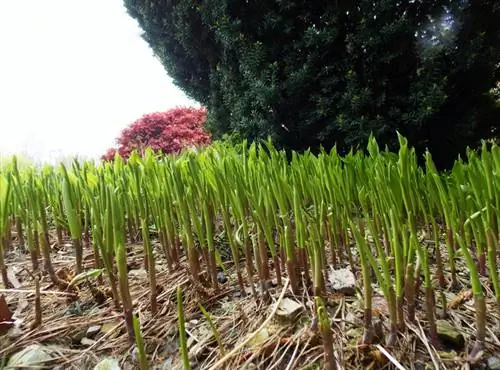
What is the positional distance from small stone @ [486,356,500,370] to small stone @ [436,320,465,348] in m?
0.07

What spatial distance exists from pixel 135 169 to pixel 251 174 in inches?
18.4

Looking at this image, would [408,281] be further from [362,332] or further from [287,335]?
[287,335]

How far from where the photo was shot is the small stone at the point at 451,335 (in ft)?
2.51

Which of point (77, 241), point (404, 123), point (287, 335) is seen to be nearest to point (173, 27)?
point (404, 123)

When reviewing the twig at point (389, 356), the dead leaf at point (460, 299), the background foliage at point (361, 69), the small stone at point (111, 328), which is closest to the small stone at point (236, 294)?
the small stone at point (111, 328)

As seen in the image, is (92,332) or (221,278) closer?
(92,332)

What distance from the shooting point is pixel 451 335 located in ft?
2.54

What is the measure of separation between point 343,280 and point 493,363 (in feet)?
1.33

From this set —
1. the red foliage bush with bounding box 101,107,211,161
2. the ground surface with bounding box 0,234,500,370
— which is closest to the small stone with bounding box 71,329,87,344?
the ground surface with bounding box 0,234,500,370

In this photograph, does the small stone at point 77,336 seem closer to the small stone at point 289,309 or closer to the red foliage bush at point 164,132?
the small stone at point 289,309

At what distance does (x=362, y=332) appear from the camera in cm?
81

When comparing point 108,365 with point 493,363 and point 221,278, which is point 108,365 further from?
point 493,363

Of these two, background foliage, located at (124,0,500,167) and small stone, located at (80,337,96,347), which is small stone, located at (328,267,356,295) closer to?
small stone, located at (80,337,96,347)

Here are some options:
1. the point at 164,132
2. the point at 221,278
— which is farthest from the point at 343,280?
the point at 164,132
